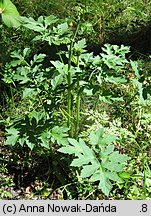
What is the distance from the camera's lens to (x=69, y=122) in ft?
8.90

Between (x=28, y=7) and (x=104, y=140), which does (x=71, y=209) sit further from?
(x=28, y=7)

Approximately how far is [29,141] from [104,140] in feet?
1.24

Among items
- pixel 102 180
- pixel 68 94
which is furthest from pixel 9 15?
pixel 102 180

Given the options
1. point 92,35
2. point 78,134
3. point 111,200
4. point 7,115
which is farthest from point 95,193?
point 92,35

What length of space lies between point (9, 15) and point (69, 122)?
918 mm

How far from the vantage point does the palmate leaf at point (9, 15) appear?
10.3 ft

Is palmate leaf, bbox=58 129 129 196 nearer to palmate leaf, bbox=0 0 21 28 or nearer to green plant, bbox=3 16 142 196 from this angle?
green plant, bbox=3 16 142 196

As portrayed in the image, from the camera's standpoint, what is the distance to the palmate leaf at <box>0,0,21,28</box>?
124 inches

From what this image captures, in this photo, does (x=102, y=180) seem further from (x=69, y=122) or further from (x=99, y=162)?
(x=69, y=122)

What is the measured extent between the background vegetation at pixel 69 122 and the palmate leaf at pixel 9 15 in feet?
1.02

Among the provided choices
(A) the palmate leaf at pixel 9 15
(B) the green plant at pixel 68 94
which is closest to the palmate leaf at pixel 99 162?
(B) the green plant at pixel 68 94

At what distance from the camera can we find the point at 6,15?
125 inches

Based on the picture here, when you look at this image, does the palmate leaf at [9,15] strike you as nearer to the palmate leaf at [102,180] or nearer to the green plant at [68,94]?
the green plant at [68,94]

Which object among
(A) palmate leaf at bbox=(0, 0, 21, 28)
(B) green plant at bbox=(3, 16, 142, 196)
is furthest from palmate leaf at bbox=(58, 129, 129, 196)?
(A) palmate leaf at bbox=(0, 0, 21, 28)
